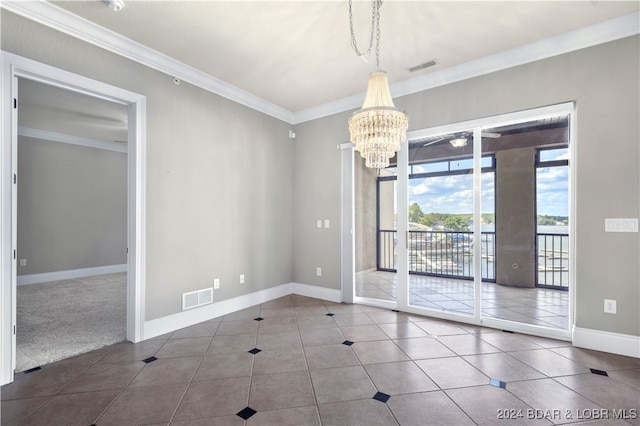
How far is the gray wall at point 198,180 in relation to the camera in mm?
2764

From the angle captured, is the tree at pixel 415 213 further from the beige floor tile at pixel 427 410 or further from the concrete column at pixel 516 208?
the beige floor tile at pixel 427 410

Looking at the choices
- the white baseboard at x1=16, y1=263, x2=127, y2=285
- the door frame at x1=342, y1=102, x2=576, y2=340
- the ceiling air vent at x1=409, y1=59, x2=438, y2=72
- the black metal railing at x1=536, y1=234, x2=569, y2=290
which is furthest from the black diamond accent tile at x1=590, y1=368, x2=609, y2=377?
the white baseboard at x1=16, y1=263, x2=127, y2=285

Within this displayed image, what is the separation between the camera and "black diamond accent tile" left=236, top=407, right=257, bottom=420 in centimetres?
A: 185

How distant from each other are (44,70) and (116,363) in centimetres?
263

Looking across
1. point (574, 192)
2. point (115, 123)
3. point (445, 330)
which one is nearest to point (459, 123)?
point (574, 192)

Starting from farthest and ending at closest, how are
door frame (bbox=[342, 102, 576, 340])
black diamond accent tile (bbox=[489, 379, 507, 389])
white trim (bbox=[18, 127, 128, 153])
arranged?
white trim (bbox=[18, 127, 128, 153])
door frame (bbox=[342, 102, 576, 340])
black diamond accent tile (bbox=[489, 379, 507, 389])

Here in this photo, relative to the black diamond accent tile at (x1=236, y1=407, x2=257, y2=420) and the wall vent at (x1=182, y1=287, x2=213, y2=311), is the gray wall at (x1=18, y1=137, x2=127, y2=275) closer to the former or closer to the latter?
the wall vent at (x1=182, y1=287, x2=213, y2=311)

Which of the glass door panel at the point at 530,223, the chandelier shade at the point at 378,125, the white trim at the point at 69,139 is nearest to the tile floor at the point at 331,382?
the glass door panel at the point at 530,223

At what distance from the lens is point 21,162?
220 inches

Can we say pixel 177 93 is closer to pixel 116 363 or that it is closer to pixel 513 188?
pixel 116 363

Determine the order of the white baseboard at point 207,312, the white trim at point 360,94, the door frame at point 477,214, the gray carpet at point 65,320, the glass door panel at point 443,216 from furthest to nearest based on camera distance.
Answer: the glass door panel at point 443,216, the white baseboard at point 207,312, the door frame at point 477,214, the gray carpet at point 65,320, the white trim at point 360,94

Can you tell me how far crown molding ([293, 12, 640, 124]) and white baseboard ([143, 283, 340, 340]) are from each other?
2.99m

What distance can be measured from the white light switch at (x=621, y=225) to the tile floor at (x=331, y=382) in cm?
117

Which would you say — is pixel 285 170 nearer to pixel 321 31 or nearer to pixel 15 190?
pixel 321 31
